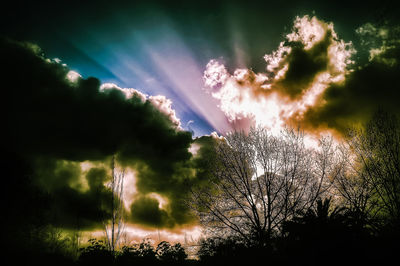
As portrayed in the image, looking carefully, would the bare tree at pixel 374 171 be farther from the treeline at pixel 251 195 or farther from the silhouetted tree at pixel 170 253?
the silhouetted tree at pixel 170 253

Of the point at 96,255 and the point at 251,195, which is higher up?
the point at 251,195

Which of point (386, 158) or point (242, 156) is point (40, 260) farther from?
point (386, 158)

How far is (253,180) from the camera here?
1402 centimetres

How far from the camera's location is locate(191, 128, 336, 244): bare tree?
12.9 m

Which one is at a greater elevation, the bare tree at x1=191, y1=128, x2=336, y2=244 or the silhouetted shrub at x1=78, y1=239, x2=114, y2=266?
the bare tree at x1=191, y1=128, x2=336, y2=244

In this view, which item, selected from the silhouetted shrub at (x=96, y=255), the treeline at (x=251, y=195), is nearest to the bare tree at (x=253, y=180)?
the treeline at (x=251, y=195)

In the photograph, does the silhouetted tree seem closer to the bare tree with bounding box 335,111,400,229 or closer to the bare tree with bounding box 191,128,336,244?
the bare tree with bounding box 191,128,336,244

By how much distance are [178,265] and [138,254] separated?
351cm

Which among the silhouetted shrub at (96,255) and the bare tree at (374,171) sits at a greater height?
the bare tree at (374,171)

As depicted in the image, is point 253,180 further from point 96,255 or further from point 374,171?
point 96,255

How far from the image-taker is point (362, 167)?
15.2 meters

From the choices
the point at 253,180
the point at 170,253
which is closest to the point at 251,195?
the point at 253,180

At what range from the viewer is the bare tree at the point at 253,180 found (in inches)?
507

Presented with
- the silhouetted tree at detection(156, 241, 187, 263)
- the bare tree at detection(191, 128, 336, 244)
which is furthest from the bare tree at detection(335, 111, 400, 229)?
the silhouetted tree at detection(156, 241, 187, 263)
